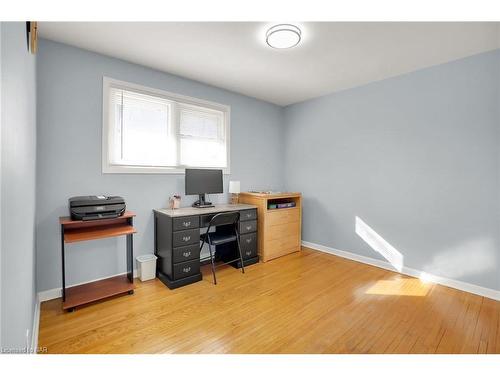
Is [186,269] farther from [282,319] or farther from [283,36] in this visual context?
[283,36]

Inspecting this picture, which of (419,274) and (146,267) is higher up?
(146,267)

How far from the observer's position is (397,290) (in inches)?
103

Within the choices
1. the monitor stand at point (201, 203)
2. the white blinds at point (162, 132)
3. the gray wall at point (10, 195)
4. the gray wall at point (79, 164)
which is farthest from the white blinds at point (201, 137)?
the gray wall at point (10, 195)

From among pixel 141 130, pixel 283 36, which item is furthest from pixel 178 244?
pixel 283 36

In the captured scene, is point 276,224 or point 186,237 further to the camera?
point 276,224

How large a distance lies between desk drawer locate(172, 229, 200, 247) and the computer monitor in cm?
55

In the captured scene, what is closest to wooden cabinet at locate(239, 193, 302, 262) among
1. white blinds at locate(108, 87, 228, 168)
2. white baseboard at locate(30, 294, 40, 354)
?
white blinds at locate(108, 87, 228, 168)

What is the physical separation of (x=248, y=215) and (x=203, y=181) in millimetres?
794

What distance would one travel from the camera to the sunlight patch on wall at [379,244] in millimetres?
3141

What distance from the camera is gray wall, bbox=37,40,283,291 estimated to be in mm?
2322

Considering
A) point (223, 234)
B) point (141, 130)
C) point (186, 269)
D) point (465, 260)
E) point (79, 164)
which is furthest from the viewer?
point (223, 234)

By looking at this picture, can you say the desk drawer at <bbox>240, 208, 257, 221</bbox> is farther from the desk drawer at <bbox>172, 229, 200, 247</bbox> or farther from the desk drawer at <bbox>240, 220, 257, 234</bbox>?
the desk drawer at <bbox>172, 229, 200, 247</bbox>

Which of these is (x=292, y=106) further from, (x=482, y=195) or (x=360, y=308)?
(x=360, y=308)

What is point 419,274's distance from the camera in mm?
2949
